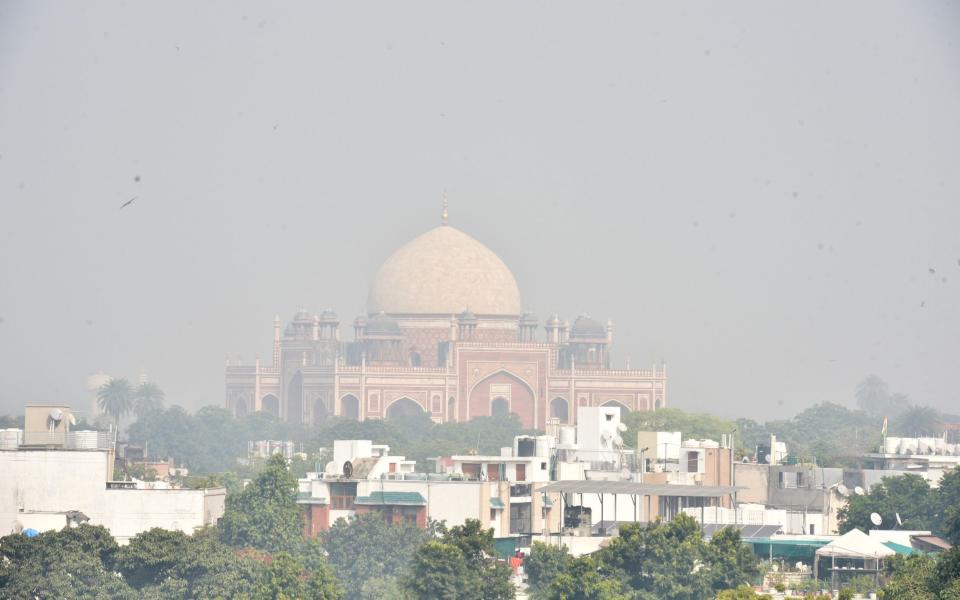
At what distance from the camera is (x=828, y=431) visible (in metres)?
96.9

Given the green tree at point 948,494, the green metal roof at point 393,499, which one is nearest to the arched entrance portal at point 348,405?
the green tree at point 948,494

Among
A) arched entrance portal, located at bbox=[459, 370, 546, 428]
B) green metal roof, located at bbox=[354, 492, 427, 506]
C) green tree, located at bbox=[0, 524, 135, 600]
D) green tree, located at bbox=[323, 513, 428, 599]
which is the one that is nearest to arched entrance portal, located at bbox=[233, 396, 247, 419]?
arched entrance portal, located at bbox=[459, 370, 546, 428]

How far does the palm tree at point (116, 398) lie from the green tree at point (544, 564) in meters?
67.3

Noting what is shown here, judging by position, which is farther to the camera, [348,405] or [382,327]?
[382,327]

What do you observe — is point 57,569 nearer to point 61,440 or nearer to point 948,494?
point 61,440

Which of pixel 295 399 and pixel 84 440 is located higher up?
pixel 295 399

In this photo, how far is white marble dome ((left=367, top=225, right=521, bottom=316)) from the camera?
348 ft

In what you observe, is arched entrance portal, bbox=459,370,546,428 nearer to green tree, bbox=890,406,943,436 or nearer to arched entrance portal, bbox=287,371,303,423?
arched entrance portal, bbox=287,371,303,423

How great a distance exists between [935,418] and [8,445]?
53265 mm

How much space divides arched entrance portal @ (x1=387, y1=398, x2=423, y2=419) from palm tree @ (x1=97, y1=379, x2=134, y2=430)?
11.1 m

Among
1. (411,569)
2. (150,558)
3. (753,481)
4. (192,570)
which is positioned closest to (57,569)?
(150,558)

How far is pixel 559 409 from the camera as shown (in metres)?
102

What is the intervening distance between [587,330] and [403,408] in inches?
406

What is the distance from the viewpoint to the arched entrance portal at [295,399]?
10506 centimetres
